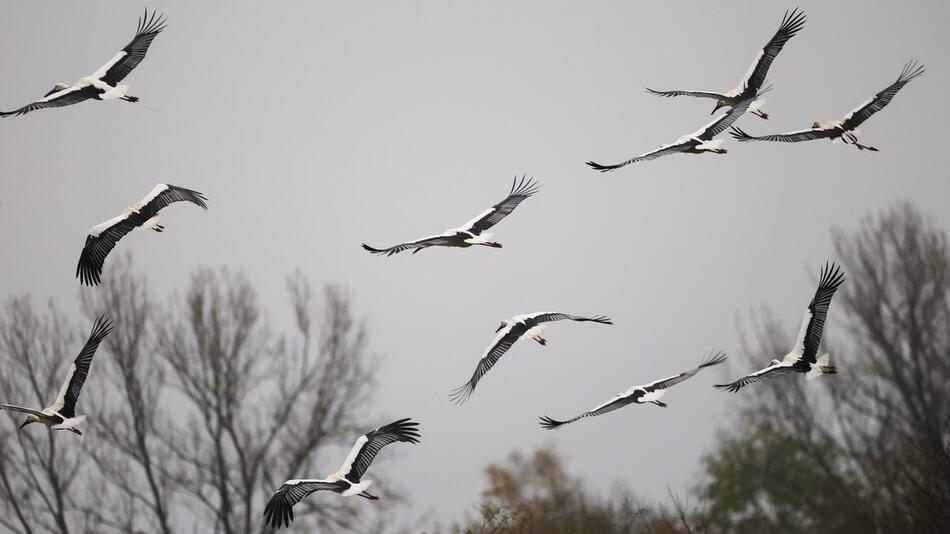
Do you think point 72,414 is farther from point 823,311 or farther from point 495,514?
point 823,311

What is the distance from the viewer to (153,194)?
1303 centimetres

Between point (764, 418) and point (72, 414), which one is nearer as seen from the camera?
point (72, 414)

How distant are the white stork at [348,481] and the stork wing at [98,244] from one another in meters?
4.05

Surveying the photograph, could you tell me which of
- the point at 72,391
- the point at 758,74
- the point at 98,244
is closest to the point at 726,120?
the point at 758,74

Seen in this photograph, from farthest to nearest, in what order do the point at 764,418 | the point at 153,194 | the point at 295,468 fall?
1. the point at 764,418
2. the point at 295,468
3. the point at 153,194

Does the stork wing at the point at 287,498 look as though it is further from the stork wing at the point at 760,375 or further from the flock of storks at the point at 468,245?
the stork wing at the point at 760,375

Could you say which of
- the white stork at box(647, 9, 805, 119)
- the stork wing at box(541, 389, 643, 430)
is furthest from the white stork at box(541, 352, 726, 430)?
the white stork at box(647, 9, 805, 119)

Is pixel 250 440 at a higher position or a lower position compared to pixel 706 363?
higher

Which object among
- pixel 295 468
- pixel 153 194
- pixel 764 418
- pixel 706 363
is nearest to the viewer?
pixel 706 363

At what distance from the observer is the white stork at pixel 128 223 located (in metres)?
13.0

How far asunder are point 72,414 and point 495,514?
6.00m

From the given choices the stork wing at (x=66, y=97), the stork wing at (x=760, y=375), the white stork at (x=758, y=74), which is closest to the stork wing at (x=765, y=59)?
the white stork at (x=758, y=74)

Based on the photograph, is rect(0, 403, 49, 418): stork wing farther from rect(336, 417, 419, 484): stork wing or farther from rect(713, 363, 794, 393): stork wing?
rect(713, 363, 794, 393): stork wing

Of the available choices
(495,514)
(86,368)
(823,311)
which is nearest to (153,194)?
(86,368)
